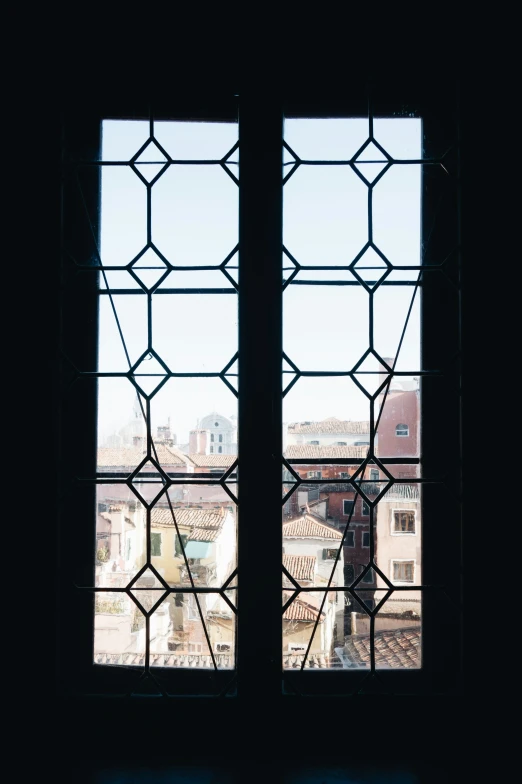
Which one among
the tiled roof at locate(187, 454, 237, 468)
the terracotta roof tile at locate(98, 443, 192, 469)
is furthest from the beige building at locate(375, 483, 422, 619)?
the terracotta roof tile at locate(98, 443, 192, 469)

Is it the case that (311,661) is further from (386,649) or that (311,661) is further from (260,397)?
(260,397)

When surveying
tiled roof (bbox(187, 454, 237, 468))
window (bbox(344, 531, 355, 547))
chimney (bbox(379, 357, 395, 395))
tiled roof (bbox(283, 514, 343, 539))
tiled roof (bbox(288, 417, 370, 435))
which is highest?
chimney (bbox(379, 357, 395, 395))

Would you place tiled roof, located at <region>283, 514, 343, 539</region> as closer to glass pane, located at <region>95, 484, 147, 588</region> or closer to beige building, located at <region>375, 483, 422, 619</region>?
beige building, located at <region>375, 483, 422, 619</region>

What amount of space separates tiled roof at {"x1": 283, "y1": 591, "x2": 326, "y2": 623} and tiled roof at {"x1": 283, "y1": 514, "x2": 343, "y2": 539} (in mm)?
122

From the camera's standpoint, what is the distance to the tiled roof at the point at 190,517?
1182 millimetres

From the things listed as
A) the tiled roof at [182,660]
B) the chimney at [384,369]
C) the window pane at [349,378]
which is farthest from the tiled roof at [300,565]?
the chimney at [384,369]

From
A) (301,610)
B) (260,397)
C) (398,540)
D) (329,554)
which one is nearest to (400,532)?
(398,540)

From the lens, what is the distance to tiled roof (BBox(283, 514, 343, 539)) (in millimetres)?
1180

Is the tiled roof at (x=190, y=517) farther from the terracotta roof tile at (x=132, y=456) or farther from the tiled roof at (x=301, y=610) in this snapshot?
the tiled roof at (x=301, y=610)

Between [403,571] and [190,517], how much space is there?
454 mm
